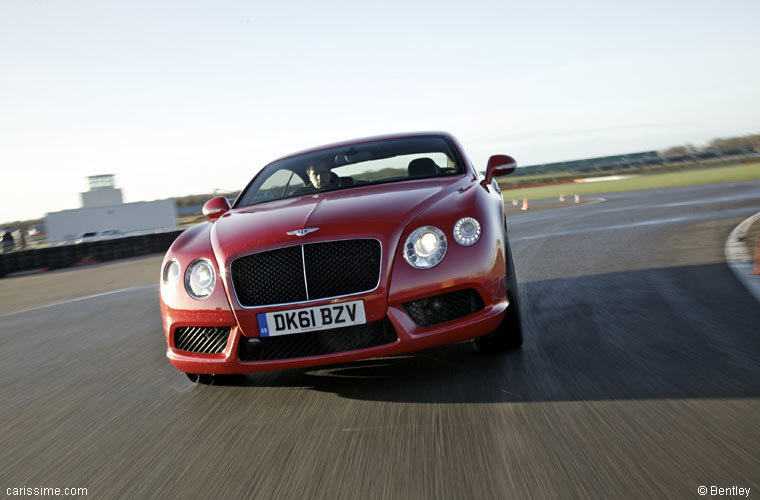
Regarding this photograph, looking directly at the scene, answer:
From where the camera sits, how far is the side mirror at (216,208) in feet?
15.7

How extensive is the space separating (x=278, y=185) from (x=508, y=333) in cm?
217

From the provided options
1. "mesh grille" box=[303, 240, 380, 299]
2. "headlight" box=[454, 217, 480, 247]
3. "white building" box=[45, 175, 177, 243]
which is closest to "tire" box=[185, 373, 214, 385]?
"mesh grille" box=[303, 240, 380, 299]

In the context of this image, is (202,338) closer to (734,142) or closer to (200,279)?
(200,279)

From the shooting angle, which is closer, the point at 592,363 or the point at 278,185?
the point at 592,363

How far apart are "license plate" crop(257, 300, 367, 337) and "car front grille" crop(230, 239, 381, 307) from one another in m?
0.07

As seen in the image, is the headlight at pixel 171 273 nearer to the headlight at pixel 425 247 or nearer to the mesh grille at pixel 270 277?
the mesh grille at pixel 270 277

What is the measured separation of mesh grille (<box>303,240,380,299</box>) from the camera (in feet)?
10.7

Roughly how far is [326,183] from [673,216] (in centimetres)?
1128

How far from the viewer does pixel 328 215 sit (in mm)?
3580

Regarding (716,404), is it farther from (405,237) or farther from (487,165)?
(487,165)

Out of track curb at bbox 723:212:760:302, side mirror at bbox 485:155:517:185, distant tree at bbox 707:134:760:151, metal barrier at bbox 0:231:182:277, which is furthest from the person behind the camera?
distant tree at bbox 707:134:760:151

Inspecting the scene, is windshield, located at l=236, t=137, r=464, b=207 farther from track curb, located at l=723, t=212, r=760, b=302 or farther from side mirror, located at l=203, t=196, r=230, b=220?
track curb, located at l=723, t=212, r=760, b=302

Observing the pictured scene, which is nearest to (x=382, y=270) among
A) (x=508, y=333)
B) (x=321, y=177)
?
(x=508, y=333)
